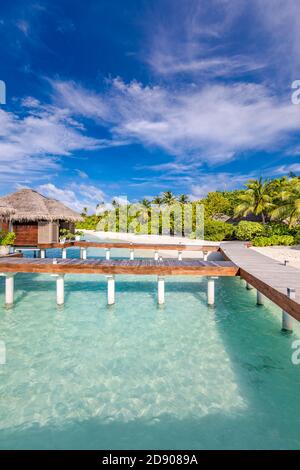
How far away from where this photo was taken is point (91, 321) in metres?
6.97

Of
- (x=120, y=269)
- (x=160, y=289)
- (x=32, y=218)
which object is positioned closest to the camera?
(x=120, y=269)

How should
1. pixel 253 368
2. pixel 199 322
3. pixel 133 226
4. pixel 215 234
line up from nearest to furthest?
pixel 253 368 < pixel 199 322 < pixel 215 234 < pixel 133 226

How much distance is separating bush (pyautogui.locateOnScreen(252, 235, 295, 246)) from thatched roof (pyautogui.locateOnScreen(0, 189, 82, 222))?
12.8 meters

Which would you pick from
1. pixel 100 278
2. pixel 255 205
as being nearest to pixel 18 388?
pixel 100 278

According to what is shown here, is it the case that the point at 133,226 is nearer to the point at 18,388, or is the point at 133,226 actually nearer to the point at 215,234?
the point at 215,234

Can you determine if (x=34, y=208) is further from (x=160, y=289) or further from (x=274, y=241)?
(x=274, y=241)

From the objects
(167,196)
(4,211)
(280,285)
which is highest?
(167,196)

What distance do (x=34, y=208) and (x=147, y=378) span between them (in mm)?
13878

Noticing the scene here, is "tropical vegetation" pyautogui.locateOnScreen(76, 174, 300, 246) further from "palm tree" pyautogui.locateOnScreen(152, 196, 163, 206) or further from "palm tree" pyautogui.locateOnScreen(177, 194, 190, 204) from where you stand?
"palm tree" pyautogui.locateOnScreen(152, 196, 163, 206)

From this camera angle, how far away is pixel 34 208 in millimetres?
15703

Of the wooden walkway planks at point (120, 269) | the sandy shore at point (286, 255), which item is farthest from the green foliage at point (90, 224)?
the wooden walkway planks at point (120, 269)

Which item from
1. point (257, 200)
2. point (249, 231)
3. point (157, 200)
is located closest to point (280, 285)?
point (249, 231)

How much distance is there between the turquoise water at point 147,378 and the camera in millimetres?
3305
